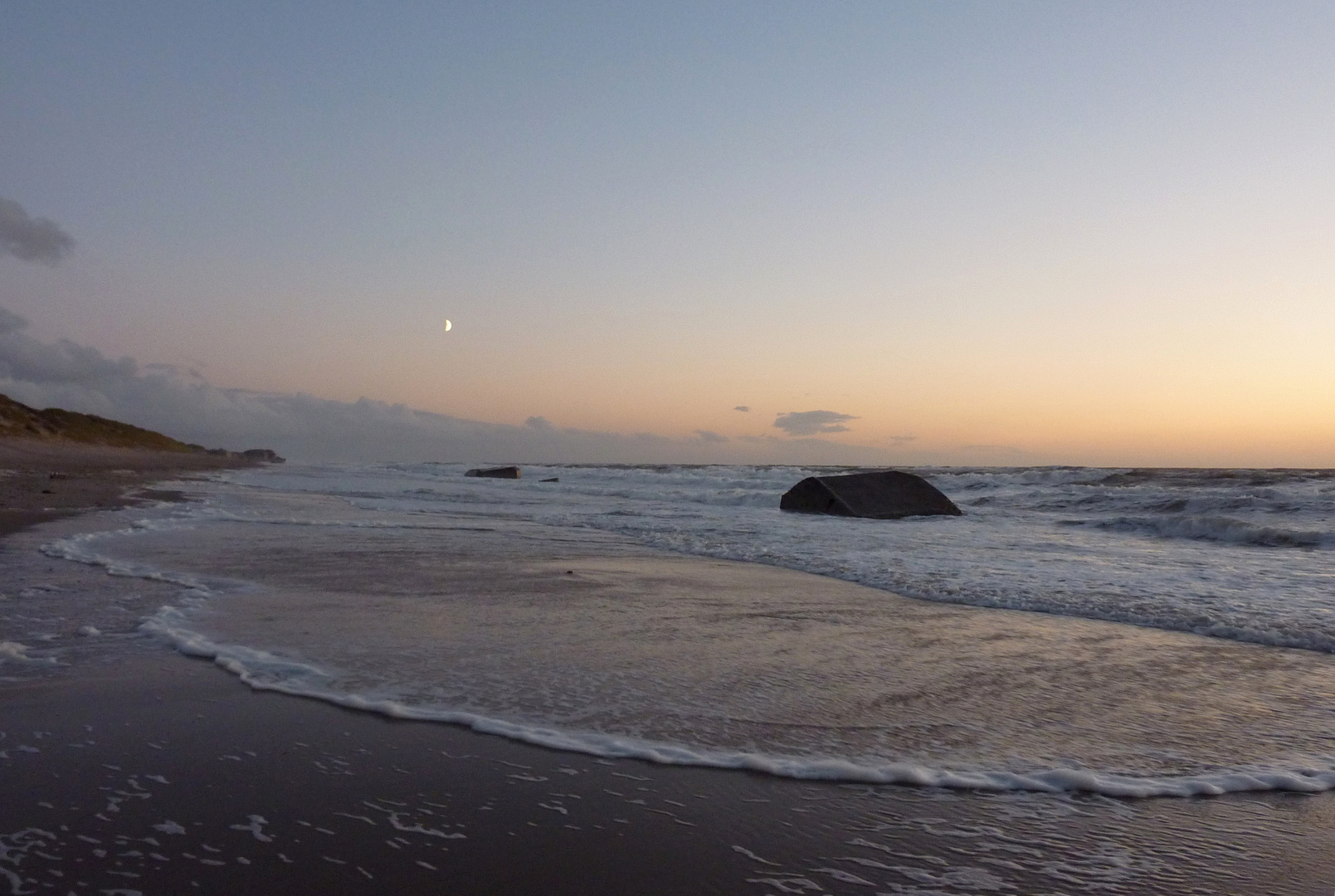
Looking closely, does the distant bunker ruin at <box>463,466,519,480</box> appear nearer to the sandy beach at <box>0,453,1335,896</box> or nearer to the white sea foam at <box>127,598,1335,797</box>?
the sandy beach at <box>0,453,1335,896</box>

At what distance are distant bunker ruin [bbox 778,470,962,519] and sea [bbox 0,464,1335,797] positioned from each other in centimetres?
475

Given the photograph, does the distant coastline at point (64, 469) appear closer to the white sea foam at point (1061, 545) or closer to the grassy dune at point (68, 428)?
the grassy dune at point (68, 428)

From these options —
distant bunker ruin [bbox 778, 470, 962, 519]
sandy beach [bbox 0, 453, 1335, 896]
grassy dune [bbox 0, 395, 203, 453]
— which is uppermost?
grassy dune [bbox 0, 395, 203, 453]

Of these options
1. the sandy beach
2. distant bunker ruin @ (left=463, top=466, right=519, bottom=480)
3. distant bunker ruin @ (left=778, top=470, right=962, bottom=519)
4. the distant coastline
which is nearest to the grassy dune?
the distant coastline

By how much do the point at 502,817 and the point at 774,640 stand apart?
276cm

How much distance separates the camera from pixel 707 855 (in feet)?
7.49

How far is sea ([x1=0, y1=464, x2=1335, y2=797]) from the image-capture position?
322 centimetres

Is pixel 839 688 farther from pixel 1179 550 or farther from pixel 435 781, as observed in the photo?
pixel 1179 550

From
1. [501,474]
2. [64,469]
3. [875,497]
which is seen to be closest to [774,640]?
[875,497]

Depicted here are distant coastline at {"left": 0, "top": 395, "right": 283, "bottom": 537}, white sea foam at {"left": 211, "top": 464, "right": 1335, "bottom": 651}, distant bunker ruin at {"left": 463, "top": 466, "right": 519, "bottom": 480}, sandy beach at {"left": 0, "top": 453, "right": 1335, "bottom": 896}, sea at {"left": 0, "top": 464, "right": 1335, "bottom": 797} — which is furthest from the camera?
distant bunker ruin at {"left": 463, "top": 466, "right": 519, "bottom": 480}

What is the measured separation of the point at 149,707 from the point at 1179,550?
11277 millimetres

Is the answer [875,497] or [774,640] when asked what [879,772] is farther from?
[875,497]

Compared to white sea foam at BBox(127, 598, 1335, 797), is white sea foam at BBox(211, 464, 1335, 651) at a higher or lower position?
higher

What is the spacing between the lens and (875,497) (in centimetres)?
1608
